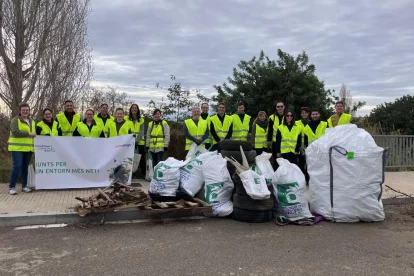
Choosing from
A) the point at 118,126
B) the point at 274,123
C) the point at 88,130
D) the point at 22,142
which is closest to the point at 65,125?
the point at 88,130

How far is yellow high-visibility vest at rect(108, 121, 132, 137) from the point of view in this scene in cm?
848

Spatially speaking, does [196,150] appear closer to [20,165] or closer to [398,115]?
[20,165]

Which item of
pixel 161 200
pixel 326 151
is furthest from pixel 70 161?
pixel 326 151

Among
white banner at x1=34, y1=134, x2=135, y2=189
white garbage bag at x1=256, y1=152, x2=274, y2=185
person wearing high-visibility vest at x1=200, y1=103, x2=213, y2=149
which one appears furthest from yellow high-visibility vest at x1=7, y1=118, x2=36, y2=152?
white garbage bag at x1=256, y1=152, x2=274, y2=185

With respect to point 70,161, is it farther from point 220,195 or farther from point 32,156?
point 220,195

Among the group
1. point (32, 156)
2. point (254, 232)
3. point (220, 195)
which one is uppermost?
point (32, 156)

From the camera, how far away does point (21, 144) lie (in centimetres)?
748

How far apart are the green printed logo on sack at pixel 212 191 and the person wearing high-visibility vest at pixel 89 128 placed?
3325 millimetres

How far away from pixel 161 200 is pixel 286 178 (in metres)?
2.21

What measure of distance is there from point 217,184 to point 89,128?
3.55m

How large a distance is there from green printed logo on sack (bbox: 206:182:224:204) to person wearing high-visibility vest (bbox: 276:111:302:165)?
2349mm

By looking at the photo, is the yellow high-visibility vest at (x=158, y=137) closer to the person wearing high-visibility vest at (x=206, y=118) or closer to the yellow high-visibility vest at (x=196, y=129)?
the yellow high-visibility vest at (x=196, y=129)

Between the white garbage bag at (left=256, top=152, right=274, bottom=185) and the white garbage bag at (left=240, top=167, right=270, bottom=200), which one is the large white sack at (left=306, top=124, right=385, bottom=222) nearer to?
the white garbage bag at (left=256, top=152, right=274, bottom=185)

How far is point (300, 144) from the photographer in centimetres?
827
